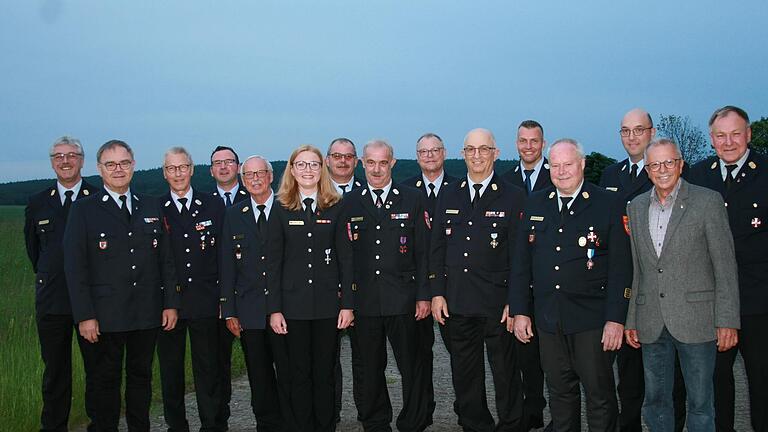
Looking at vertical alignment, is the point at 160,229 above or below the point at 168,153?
below

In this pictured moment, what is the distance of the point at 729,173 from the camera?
5.75 m

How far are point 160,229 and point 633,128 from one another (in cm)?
417

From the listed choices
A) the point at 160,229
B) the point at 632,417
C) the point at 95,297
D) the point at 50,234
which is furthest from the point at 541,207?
the point at 50,234

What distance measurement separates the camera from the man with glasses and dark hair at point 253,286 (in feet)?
20.0

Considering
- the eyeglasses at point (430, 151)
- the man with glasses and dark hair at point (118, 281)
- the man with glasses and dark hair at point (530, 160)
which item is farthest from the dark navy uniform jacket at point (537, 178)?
the man with glasses and dark hair at point (118, 281)

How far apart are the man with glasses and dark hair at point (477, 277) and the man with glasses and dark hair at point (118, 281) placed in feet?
7.34

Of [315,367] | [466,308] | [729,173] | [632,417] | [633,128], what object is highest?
[633,128]

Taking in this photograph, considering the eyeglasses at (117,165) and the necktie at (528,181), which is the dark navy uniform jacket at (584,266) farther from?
the eyeglasses at (117,165)

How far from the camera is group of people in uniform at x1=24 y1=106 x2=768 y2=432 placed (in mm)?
5180

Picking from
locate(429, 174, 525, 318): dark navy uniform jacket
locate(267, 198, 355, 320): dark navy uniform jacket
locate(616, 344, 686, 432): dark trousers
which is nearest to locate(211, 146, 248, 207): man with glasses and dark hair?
locate(267, 198, 355, 320): dark navy uniform jacket

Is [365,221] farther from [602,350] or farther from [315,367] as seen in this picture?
[602,350]

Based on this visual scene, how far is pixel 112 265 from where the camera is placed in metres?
6.08

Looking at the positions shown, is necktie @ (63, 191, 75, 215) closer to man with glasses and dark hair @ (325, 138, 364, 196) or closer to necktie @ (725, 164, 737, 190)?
man with glasses and dark hair @ (325, 138, 364, 196)

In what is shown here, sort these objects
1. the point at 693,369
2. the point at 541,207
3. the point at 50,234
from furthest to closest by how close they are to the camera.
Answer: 1. the point at 50,234
2. the point at 541,207
3. the point at 693,369
